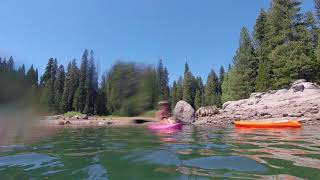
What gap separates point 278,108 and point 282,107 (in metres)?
0.36

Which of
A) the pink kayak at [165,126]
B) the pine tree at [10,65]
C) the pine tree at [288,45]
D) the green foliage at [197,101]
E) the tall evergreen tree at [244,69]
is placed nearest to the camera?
the pine tree at [10,65]

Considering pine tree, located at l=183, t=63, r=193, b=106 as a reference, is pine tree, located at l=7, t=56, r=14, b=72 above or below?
below

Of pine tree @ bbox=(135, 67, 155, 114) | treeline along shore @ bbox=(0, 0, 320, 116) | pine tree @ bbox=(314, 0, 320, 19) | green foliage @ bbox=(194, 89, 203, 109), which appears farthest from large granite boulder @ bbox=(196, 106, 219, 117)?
green foliage @ bbox=(194, 89, 203, 109)

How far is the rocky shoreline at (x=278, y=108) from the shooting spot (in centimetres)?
2634

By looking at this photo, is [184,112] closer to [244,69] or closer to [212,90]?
[244,69]

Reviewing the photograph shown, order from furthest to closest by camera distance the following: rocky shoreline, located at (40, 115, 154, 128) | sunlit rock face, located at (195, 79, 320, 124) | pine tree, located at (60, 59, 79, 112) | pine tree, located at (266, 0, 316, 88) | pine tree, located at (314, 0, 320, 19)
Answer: pine tree, located at (314, 0, 320, 19)
pine tree, located at (266, 0, 316, 88)
sunlit rock face, located at (195, 79, 320, 124)
pine tree, located at (60, 59, 79, 112)
rocky shoreline, located at (40, 115, 154, 128)

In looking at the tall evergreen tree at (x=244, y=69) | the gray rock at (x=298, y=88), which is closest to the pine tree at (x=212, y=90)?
the tall evergreen tree at (x=244, y=69)

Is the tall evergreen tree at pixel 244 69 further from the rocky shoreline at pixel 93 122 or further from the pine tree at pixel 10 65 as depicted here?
the pine tree at pixel 10 65

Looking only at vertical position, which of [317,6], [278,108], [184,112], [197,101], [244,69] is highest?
→ [317,6]

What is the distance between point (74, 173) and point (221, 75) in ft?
335

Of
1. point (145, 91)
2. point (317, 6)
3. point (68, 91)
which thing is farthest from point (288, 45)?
point (145, 91)

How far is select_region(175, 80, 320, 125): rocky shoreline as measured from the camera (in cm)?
2634

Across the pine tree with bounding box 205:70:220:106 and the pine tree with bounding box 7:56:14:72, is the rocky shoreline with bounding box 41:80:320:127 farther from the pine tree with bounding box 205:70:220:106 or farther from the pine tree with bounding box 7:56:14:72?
the pine tree with bounding box 205:70:220:106

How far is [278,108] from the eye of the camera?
93.9 ft
